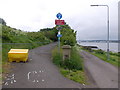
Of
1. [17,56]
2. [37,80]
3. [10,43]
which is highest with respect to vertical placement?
[10,43]

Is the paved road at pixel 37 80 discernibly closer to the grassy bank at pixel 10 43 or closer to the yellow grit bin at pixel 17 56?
the grassy bank at pixel 10 43

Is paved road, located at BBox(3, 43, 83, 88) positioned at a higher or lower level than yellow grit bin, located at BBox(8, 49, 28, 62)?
lower

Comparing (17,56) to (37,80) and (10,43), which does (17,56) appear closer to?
(37,80)

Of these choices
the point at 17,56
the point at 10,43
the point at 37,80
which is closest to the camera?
the point at 37,80

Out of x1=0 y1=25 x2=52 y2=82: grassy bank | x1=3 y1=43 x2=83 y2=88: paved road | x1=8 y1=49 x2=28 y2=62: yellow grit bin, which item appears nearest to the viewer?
x1=3 y1=43 x2=83 y2=88: paved road

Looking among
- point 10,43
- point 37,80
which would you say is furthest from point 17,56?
point 10,43

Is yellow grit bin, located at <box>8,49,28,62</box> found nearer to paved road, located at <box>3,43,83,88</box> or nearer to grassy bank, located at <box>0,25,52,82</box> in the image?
grassy bank, located at <box>0,25,52,82</box>

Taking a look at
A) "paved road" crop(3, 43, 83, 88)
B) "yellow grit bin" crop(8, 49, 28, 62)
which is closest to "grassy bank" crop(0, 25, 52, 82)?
"yellow grit bin" crop(8, 49, 28, 62)

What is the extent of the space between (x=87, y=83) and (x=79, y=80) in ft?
1.34

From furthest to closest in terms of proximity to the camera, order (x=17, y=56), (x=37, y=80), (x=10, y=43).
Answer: (x=10, y=43)
(x=17, y=56)
(x=37, y=80)

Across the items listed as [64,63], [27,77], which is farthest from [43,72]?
[64,63]

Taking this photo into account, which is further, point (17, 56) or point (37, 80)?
point (17, 56)

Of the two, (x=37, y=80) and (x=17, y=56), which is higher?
(x=17, y=56)

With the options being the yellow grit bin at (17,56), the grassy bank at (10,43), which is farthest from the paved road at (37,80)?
the yellow grit bin at (17,56)
